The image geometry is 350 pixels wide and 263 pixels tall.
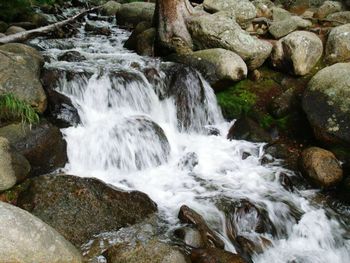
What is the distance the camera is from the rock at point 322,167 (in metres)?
6.99

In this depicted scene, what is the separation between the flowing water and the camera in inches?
Result: 233

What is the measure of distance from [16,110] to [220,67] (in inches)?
195

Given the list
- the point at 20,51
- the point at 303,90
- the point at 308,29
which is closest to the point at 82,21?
the point at 20,51

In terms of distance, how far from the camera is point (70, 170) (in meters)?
6.62

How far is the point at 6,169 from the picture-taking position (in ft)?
17.4

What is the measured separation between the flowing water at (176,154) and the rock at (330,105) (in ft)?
3.86

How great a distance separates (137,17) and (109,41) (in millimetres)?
2815

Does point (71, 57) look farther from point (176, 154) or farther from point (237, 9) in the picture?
point (237, 9)

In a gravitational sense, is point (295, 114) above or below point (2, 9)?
below

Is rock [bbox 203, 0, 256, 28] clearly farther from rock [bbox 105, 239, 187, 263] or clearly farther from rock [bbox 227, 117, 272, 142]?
rock [bbox 105, 239, 187, 263]

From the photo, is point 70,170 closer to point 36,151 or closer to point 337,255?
point 36,151

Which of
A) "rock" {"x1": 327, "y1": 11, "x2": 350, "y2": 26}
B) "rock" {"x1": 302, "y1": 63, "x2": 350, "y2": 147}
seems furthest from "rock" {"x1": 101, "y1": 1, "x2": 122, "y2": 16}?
"rock" {"x1": 302, "y1": 63, "x2": 350, "y2": 147}

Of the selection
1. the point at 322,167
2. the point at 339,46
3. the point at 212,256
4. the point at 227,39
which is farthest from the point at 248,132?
the point at 212,256

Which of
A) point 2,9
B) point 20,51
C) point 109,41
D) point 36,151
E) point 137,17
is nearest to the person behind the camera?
point 36,151
